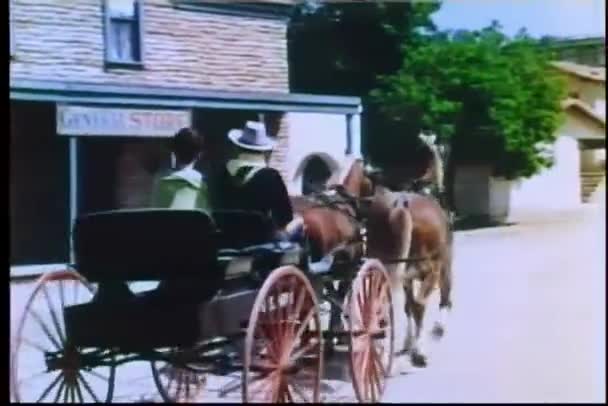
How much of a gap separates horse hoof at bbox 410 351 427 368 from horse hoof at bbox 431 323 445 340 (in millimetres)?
66

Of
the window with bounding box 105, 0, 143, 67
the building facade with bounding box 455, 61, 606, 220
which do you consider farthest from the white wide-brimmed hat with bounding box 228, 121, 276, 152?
the building facade with bounding box 455, 61, 606, 220

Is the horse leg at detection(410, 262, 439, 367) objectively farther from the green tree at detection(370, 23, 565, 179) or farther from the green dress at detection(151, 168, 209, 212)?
the green dress at detection(151, 168, 209, 212)

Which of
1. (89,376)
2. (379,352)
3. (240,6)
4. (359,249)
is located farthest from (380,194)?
(89,376)

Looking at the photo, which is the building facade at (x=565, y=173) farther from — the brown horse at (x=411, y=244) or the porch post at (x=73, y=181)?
the porch post at (x=73, y=181)

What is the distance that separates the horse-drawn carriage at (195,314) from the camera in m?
3.85

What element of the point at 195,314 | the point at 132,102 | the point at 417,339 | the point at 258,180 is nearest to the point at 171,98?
the point at 132,102

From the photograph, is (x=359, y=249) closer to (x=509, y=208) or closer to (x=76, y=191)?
(x=509, y=208)

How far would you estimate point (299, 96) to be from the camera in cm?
410

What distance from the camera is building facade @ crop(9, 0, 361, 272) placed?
4016 millimetres

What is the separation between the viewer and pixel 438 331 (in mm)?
3934

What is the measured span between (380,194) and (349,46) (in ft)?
1.49

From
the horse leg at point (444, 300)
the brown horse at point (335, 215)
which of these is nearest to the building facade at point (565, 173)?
the horse leg at point (444, 300)

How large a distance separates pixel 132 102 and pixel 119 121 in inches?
2.7

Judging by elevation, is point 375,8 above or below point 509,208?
above
